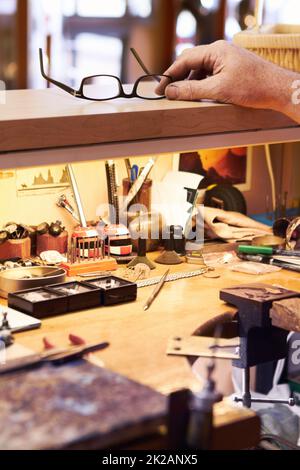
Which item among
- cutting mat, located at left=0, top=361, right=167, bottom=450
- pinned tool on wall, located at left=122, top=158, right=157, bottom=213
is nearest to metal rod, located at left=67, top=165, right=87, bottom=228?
pinned tool on wall, located at left=122, top=158, right=157, bottom=213

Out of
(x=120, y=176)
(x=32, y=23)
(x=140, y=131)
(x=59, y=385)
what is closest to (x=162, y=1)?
(x=32, y=23)

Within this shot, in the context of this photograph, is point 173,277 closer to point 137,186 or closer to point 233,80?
point 137,186

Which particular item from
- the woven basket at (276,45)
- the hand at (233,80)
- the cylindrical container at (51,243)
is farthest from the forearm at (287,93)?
the cylindrical container at (51,243)

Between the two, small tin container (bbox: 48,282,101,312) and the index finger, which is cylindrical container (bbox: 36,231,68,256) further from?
Result: the index finger

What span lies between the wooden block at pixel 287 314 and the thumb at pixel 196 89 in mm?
507

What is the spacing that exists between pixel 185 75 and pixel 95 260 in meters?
0.58

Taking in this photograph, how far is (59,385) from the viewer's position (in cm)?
136

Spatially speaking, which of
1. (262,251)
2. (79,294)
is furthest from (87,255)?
(262,251)

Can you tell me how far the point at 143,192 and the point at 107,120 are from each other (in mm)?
860

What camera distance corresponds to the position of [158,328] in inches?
75.8

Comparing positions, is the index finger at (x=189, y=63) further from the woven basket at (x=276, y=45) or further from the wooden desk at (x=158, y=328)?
the wooden desk at (x=158, y=328)

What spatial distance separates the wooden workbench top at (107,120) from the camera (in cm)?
175
